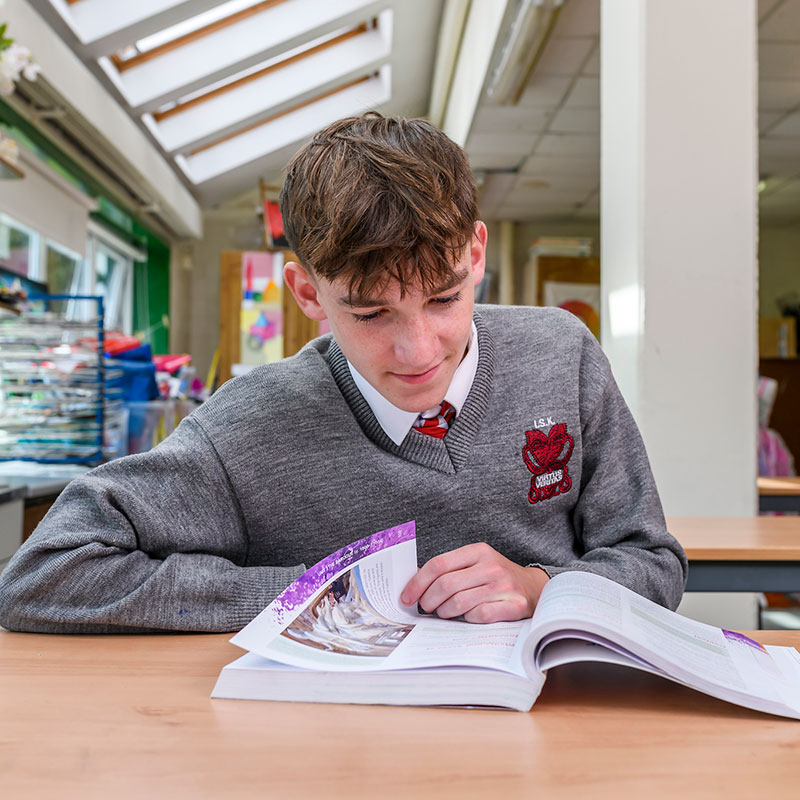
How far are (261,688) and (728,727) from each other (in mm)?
319

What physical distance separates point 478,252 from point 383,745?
0.61m

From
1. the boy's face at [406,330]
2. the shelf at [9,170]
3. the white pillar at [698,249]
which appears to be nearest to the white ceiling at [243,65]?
the shelf at [9,170]

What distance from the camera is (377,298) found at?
0.84 m

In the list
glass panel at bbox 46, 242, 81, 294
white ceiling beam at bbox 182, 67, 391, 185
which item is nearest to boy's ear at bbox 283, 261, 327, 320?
glass panel at bbox 46, 242, 81, 294

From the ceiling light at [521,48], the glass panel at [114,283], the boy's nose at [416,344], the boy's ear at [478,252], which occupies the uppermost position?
the ceiling light at [521,48]

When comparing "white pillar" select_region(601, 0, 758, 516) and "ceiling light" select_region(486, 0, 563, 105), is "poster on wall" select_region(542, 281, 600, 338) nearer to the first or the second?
"ceiling light" select_region(486, 0, 563, 105)

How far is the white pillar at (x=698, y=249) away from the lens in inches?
78.0

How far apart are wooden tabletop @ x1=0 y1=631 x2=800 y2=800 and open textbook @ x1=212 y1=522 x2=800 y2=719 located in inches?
0.6

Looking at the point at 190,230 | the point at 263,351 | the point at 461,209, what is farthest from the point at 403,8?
the point at 461,209

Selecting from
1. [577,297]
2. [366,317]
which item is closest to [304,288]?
[366,317]

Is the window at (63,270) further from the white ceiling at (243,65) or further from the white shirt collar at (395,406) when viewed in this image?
the white shirt collar at (395,406)

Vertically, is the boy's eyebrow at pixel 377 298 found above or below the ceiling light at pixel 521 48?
below

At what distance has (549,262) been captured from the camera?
6457 mm

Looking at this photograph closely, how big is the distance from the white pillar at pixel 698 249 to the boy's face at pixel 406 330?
45.7 inches
